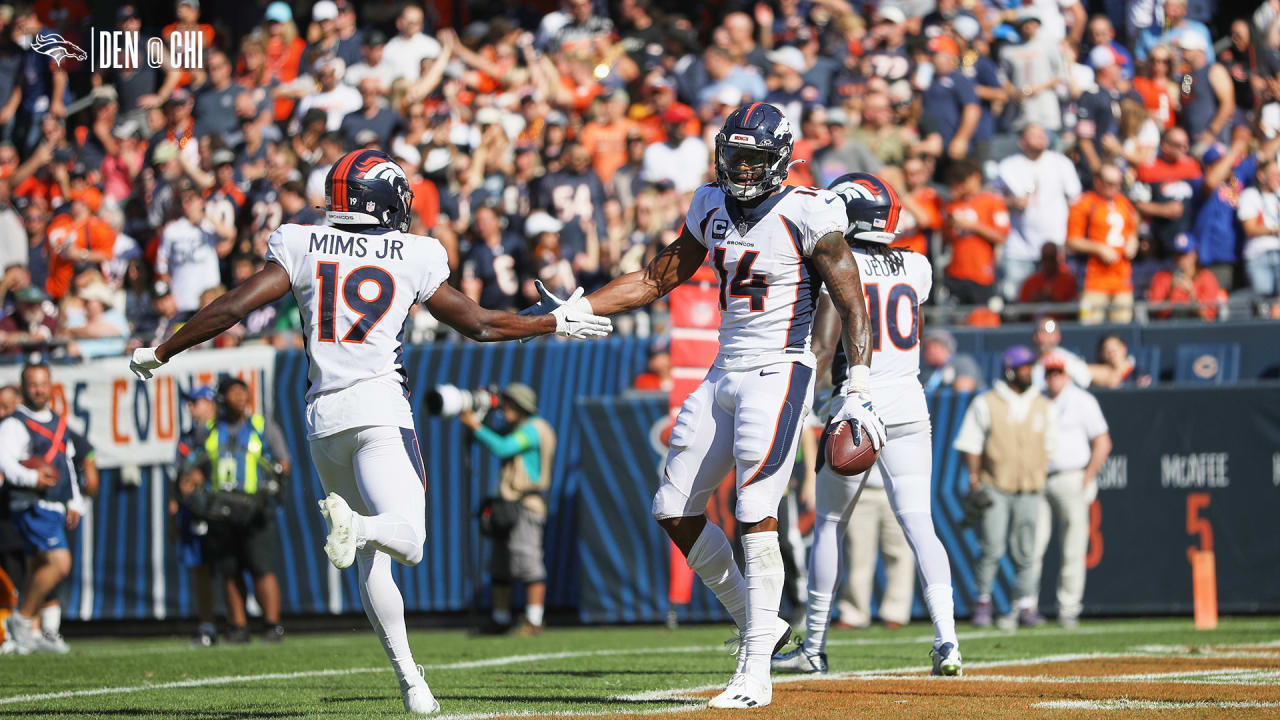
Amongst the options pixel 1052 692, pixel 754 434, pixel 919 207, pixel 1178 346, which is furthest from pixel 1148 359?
pixel 754 434

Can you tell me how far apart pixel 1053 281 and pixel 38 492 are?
802cm

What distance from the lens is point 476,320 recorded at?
6707 millimetres

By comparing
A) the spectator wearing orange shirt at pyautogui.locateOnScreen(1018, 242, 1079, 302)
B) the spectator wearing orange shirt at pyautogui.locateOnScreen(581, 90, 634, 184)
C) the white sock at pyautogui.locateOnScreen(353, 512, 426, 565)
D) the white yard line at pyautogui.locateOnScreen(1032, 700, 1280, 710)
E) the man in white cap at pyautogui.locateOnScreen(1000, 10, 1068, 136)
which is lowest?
the white yard line at pyautogui.locateOnScreen(1032, 700, 1280, 710)

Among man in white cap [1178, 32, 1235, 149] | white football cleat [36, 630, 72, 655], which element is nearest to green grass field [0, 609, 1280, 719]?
white football cleat [36, 630, 72, 655]

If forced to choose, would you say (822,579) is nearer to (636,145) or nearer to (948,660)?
(948,660)

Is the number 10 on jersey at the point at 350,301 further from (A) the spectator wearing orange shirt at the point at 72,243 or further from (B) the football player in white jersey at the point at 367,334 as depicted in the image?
(A) the spectator wearing orange shirt at the point at 72,243

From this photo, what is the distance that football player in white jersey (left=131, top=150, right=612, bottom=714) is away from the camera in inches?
256

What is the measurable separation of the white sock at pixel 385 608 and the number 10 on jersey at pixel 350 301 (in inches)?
32.8

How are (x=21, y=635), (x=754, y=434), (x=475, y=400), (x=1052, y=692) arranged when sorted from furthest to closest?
(x=475, y=400) → (x=21, y=635) → (x=1052, y=692) → (x=754, y=434)

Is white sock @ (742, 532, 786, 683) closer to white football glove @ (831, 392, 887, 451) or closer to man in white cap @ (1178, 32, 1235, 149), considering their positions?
white football glove @ (831, 392, 887, 451)

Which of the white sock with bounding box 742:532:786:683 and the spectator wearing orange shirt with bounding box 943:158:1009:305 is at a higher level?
the spectator wearing orange shirt with bounding box 943:158:1009:305

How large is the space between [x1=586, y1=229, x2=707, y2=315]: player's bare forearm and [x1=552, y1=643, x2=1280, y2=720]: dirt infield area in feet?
5.43

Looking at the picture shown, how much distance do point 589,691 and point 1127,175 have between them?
9336 millimetres

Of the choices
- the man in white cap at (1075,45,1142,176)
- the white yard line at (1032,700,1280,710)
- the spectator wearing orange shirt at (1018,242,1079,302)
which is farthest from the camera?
the man in white cap at (1075,45,1142,176)
